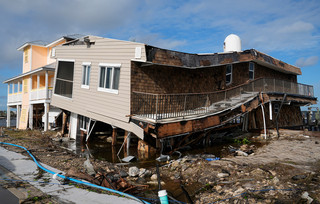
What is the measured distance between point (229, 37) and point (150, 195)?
1552cm

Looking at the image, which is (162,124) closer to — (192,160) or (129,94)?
(192,160)

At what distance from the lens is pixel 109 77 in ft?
38.9

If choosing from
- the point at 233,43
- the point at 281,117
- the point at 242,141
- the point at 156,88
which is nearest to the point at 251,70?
the point at 233,43

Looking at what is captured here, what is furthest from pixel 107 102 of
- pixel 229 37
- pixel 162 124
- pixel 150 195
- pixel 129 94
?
pixel 229 37

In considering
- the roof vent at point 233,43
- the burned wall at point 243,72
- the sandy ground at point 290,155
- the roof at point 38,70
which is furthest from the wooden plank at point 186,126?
the roof at point 38,70

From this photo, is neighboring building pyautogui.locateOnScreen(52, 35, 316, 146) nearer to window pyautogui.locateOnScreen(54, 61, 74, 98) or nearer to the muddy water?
window pyautogui.locateOnScreen(54, 61, 74, 98)

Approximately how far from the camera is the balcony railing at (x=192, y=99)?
10492 mm

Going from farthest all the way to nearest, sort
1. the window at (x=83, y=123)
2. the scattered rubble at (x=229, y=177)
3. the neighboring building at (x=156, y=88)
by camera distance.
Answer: the window at (x=83, y=123), the neighboring building at (x=156, y=88), the scattered rubble at (x=229, y=177)

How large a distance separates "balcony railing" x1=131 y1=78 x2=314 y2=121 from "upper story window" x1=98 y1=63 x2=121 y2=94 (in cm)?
154

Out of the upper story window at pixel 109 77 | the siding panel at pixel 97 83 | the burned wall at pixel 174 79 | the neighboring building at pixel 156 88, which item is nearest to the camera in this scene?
the neighboring building at pixel 156 88

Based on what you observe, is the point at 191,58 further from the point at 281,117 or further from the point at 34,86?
the point at 34,86

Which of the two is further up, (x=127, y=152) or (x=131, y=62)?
(x=131, y=62)

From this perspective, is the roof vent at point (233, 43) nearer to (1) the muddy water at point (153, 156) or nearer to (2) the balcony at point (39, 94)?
(1) the muddy water at point (153, 156)

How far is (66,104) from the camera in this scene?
15.9 meters
